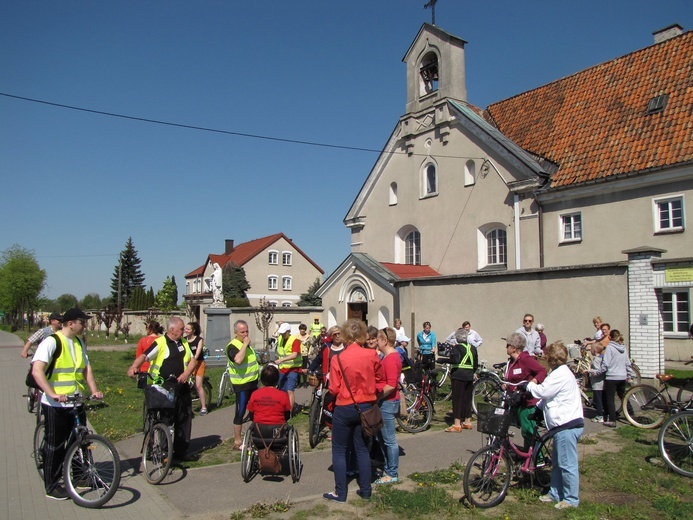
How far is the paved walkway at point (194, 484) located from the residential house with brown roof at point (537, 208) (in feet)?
17.7

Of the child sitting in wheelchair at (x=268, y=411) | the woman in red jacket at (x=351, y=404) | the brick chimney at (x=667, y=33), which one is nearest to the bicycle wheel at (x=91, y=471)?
the child sitting in wheelchair at (x=268, y=411)

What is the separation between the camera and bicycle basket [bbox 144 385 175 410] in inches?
289

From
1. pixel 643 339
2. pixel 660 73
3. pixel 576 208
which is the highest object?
pixel 660 73

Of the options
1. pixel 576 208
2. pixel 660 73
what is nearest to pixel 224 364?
pixel 576 208

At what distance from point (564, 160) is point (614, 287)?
27.4 feet

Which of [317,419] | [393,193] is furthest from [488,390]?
[393,193]

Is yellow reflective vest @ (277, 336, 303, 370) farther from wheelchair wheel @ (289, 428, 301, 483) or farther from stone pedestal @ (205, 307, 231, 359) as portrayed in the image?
stone pedestal @ (205, 307, 231, 359)

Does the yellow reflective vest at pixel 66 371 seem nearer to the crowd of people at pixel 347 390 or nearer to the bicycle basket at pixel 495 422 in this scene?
the crowd of people at pixel 347 390

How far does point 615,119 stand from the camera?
2030 centimetres

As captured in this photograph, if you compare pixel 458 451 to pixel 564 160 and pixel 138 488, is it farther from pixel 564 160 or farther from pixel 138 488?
pixel 564 160

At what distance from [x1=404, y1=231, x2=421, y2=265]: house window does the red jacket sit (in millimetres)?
20068

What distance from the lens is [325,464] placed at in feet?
25.9

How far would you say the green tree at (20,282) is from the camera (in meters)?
60.2

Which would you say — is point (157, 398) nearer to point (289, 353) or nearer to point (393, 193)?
point (289, 353)
